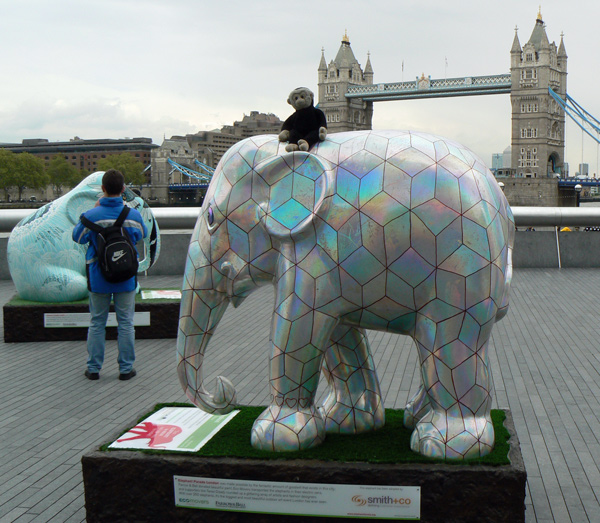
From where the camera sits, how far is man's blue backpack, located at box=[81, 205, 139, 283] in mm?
5156

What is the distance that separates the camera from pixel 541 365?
5.91 meters

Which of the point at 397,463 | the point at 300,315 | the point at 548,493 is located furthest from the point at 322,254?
the point at 548,493

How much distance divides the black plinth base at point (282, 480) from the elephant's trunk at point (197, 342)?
26 cm

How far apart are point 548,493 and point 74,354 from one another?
14.2 ft

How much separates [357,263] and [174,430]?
1.28 metres

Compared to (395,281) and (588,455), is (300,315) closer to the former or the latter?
(395,281)

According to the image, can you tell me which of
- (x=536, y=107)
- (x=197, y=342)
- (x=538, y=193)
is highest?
(x=536, y=107)

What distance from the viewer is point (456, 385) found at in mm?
2814

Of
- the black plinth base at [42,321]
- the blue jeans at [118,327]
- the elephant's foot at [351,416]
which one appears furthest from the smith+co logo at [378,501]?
the black plinth base at [42,321]

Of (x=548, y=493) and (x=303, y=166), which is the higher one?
(x=303, y=166)

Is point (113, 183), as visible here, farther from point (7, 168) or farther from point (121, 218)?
point (7, 168)

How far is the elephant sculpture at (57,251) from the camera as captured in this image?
A: 6988 millimetres

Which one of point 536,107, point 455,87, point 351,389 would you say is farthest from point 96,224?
point 536,107

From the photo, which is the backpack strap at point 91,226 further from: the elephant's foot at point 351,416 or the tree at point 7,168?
the tree at point 7,168
